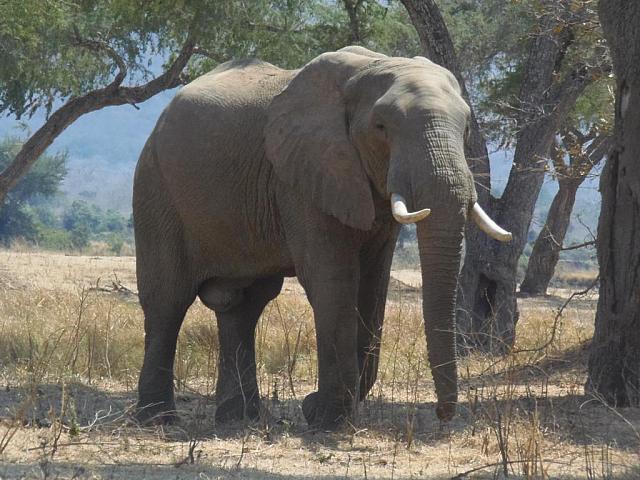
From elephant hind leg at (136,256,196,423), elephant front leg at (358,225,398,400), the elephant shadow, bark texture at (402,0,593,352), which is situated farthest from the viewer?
bark texture at (402,0,593,352)

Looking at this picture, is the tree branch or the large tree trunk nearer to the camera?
the large tree trunk

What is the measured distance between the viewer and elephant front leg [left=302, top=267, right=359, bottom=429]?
280 inches

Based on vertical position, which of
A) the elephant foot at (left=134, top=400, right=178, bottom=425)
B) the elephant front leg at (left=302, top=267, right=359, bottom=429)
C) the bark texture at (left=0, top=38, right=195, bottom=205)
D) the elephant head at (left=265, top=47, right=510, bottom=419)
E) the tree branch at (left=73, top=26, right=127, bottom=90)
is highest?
the tree branch at (left=73, top=26, right=127, bottom=90)

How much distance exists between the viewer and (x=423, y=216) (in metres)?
6.13

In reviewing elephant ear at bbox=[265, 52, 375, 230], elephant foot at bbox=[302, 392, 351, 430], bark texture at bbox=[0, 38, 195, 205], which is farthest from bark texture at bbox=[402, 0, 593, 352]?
bark texture at bbox=[0, 38, 195, 205]

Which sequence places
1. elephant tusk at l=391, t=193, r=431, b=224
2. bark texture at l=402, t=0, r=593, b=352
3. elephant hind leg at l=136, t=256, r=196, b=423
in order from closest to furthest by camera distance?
elephant tusk at l=391, t=193, r=431, b=224 → elephant hind leg at l=136, t=256, r=196, b=423 → bark texture at l=402, t=0, r=593, b=352

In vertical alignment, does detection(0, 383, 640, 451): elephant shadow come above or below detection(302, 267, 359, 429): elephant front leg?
below

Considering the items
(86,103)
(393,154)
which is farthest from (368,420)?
(86,103)

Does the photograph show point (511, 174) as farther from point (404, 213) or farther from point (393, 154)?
point (404, 213)

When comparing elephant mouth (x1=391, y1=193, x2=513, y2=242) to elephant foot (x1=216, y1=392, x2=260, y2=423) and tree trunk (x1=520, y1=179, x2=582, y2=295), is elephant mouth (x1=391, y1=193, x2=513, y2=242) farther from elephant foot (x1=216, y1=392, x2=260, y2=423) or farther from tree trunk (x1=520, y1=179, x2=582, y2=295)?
tree trunk (x1=520, y1=179, x2=582, y2=295)

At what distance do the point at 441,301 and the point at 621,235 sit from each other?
171 cm

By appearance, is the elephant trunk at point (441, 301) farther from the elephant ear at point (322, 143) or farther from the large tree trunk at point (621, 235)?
the large tree trunk at point (621, 235)

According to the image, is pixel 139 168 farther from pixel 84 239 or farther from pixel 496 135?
pixel 84 239

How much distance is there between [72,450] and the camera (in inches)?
246
